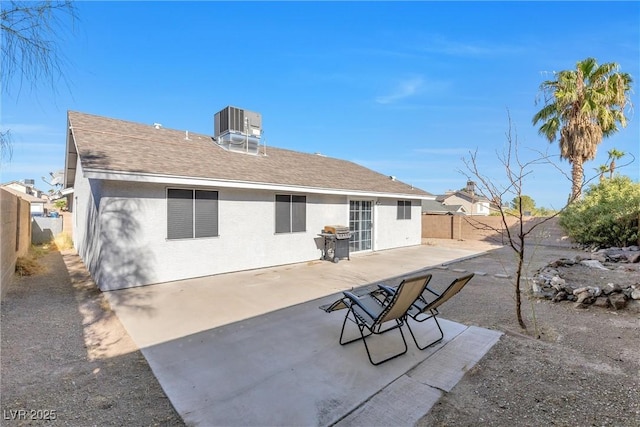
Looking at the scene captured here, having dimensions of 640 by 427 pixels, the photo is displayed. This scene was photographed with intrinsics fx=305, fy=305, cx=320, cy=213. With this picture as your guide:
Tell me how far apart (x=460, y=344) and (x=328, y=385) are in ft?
6.55

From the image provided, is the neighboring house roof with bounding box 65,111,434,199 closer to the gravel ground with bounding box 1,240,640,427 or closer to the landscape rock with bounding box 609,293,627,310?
the gravel ground with bounding box 1,240,640,427

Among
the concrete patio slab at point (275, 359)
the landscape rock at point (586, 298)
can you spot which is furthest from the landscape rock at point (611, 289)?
the concrete patio slab at point (275, 359)

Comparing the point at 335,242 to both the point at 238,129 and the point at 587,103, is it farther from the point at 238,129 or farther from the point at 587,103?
the point at 587,103

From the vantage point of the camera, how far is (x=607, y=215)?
40.5 feet

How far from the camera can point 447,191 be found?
5369 centimetres

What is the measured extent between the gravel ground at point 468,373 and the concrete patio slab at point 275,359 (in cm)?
21

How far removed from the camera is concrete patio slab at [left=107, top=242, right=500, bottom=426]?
268 centimetres

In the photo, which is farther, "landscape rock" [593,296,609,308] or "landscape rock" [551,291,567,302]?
"landscape rock" [551,291,567,302]

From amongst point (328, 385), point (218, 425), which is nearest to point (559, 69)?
point (328, 385)

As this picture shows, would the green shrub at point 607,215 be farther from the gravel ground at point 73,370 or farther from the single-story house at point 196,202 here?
the gravel ground at point 73,370

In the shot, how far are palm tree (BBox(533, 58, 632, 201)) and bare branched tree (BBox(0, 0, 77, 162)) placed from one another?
1769 centimetres

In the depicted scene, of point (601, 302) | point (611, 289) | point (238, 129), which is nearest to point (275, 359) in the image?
point (601, 302)

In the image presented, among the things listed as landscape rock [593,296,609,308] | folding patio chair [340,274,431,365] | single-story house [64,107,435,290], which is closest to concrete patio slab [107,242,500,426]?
folding patio chair [340,274,431,365]

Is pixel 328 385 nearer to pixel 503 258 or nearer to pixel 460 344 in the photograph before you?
pixel 460 344
